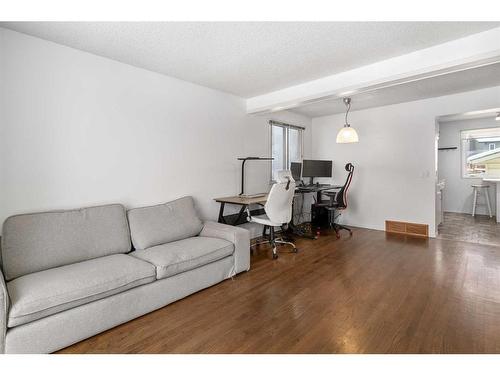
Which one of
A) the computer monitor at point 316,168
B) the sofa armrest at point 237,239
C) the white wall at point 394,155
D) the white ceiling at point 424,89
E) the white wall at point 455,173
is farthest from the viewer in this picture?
the white wall at point 455,173

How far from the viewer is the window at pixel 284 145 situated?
5.04m

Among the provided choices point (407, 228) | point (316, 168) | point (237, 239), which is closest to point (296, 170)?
point (316, 168)

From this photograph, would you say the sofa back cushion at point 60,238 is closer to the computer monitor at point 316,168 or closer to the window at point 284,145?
the window at point 284,145

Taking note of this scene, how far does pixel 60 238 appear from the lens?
2.21 metres

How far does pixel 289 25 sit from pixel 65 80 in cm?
217

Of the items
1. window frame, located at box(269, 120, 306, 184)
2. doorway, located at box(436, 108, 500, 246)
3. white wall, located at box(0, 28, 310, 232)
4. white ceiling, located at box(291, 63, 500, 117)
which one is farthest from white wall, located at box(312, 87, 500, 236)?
white wall, located at box(0, 28, 310, 232)

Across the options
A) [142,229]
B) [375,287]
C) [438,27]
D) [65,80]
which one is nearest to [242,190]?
[142,229]

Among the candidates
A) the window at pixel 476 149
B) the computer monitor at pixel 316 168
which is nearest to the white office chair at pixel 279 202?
the computer monitor at pixel 316 168

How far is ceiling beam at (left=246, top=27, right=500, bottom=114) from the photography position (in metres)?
2.38

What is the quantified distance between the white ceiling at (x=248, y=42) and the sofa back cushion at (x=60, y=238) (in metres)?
1.58

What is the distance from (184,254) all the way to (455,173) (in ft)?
24.2

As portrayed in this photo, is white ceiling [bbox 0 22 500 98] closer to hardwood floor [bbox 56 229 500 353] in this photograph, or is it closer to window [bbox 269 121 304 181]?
window [bbox 269 121 304 181]

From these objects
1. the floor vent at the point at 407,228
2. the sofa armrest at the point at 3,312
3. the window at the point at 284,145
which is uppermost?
the window at the point at 284,145

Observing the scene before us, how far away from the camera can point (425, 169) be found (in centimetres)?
462
